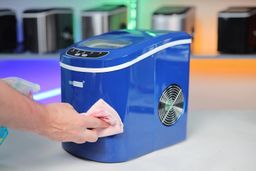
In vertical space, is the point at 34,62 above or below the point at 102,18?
below

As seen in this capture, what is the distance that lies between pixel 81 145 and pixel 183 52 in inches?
11.7

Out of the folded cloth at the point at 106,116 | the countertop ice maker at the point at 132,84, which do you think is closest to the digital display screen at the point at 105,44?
the countertop ice maker at the point at 132,84

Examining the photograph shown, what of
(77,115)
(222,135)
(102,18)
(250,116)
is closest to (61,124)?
(77,115)

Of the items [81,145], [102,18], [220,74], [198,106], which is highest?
[102,18]

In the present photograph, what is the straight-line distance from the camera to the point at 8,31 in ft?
8.16

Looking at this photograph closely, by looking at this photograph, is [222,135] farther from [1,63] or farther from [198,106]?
[1,63]

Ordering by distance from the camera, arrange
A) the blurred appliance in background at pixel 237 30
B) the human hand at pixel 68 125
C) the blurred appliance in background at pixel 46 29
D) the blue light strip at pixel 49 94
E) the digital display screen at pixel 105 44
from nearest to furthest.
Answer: the human hand at pixel 68 125
the digital display screen at pixel 105 44
the blurred appliance in background at pixel 237 30
the blurred appliance in background at pixel 46 29
the blue light strip at pixel 49 94

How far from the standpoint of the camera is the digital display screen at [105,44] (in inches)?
38.0

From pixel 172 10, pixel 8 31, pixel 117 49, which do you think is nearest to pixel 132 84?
pixel 117 49

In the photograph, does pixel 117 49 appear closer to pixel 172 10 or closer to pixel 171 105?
pixel 171 105

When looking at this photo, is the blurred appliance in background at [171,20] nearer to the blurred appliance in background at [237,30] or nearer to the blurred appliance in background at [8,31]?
the blurred appliance in background at [237,30]

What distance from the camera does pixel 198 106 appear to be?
266cm

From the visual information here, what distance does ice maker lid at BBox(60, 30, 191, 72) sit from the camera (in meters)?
0.91

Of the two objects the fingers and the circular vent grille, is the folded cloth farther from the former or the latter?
the circular vent grille
